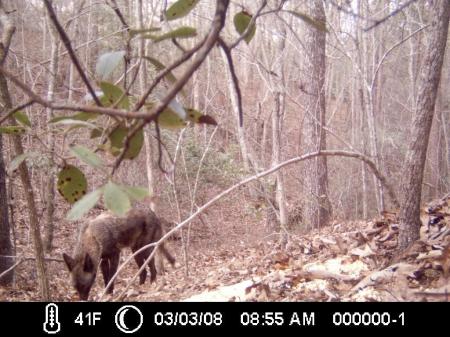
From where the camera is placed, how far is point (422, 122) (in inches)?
154

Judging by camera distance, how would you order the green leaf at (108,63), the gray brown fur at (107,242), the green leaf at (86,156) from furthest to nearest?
the gray brown fur at (107,242)
the green leaf at (108,63)
the green leaf at (86,156)

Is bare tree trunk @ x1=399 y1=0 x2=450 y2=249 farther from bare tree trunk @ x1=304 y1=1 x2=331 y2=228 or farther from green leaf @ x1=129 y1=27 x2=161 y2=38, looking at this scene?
bare tree trunk @ x1=304 y1=1 x2=331 y2=228

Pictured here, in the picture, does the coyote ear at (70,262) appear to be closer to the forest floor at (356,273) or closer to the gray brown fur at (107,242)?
the gray brown fur at (107,242)

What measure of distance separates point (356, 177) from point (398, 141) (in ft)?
14.3

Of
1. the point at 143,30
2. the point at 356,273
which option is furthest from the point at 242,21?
the point at 356,273

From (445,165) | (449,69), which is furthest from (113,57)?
(449,69)

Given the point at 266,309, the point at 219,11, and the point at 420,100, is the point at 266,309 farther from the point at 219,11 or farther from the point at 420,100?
the point at 420,100

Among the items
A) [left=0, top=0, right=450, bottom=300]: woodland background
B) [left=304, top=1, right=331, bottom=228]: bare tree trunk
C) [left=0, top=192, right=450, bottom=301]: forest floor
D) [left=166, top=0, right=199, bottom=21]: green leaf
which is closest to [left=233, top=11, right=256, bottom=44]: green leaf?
[left=0, top=0, right=450, bottom=300]: woodland background

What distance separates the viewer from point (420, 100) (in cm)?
396

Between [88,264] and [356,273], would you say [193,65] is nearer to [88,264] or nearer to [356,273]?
Result: [356,273]

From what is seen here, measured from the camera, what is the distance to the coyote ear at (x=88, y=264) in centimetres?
794

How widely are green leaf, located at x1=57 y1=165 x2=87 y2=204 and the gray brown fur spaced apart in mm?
6230

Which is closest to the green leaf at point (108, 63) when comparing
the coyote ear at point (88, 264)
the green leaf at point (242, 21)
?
the green leaf at point (242, 21)

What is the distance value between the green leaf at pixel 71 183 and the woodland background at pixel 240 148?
0.04 m
